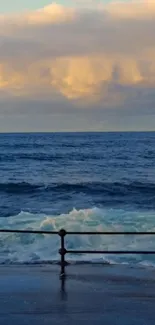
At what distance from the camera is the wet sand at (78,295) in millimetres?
6219

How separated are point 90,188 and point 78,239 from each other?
18134 mm

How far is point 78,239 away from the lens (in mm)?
13875

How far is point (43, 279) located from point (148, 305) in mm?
2078

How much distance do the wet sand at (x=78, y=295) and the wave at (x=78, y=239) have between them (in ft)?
5.46

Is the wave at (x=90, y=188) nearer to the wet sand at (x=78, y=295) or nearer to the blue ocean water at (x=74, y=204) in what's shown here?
the blue ocean water at (x=74, y=204)

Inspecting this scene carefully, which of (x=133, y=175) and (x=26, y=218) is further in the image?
(x=133, y=175)

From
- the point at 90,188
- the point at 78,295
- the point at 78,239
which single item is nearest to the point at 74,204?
the point at 90,188

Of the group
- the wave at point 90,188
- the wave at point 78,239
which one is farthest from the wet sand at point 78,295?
the wave at point 90,188

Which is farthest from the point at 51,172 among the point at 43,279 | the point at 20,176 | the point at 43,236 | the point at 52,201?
the point at 43,279

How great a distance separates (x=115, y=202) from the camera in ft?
86.2

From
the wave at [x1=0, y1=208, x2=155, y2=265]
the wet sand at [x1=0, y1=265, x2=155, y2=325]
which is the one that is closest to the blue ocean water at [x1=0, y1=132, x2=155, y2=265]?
the wave at [x1=0, y1=208, x2=155, y2=265]

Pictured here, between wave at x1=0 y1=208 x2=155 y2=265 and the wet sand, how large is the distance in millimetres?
1665

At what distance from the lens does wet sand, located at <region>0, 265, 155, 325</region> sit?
6219 millimetres

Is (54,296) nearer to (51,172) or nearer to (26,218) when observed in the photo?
(26,218)
